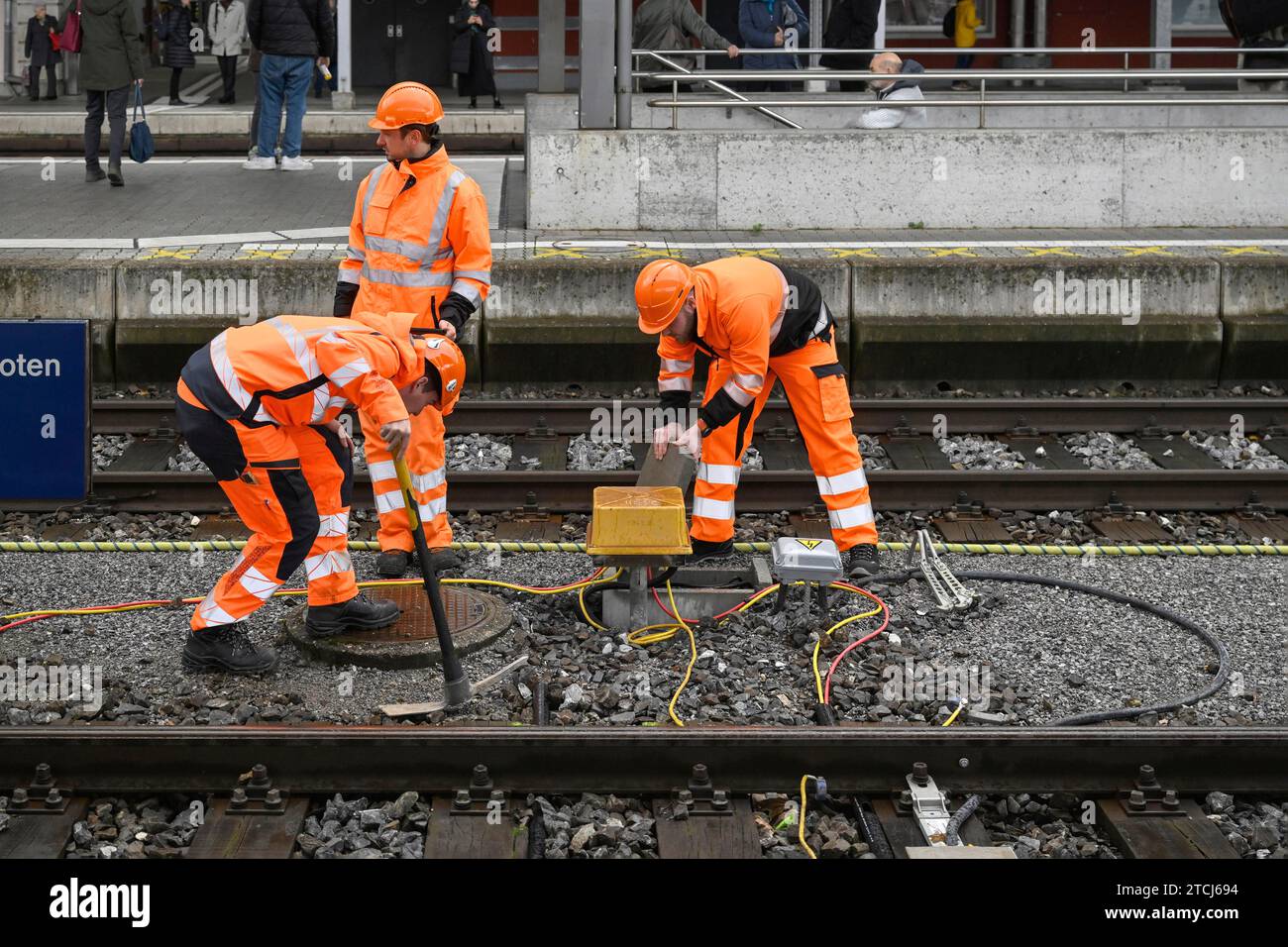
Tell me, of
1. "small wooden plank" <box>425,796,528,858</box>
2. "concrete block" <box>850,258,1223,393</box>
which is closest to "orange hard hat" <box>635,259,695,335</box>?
"small wooden plank" <box>425,796,528,858</box>

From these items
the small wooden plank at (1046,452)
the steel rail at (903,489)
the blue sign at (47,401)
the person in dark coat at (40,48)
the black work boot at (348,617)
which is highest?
the person in dark coat at (40,48)

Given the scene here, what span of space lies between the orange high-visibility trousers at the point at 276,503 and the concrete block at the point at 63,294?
15.0 feet

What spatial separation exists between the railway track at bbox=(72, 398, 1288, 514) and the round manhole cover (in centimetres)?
161

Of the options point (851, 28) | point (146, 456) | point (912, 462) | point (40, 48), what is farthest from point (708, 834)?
point (40, 48)

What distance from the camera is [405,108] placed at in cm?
722

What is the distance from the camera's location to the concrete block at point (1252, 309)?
10.8 metres

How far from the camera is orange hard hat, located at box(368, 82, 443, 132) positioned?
722 centimetres

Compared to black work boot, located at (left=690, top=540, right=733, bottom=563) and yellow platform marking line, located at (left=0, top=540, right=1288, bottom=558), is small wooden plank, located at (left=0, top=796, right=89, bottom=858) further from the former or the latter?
black work boot, located at (left=690, top=540, right=733, bottom=563)

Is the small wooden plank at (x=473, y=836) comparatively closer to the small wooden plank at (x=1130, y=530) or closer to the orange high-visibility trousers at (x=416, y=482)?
the orange high-visibility trousers at (x=416, y=482)

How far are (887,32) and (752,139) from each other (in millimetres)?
15635

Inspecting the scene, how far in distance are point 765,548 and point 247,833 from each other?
3.59 meters

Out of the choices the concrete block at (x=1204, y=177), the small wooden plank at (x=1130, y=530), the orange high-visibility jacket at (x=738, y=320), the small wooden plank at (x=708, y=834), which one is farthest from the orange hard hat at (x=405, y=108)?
the concrete block at (x=1204, y=177)

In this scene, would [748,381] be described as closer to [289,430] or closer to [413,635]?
[413,635]
